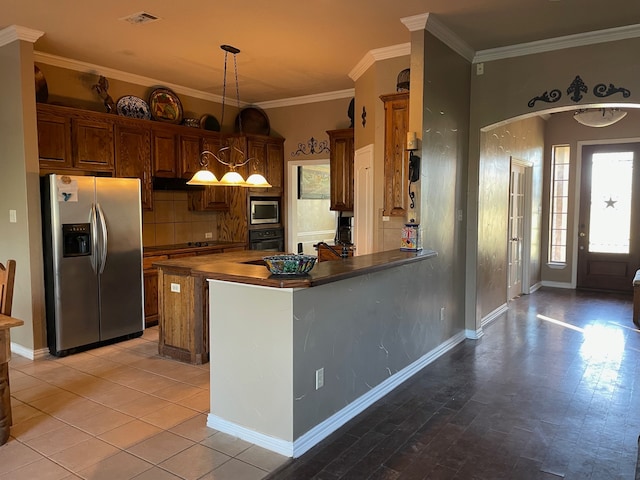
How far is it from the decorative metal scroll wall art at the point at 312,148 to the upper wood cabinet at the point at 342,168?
498mm

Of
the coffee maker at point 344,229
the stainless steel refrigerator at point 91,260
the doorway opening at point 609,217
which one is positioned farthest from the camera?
the doorway opening at point 609,217

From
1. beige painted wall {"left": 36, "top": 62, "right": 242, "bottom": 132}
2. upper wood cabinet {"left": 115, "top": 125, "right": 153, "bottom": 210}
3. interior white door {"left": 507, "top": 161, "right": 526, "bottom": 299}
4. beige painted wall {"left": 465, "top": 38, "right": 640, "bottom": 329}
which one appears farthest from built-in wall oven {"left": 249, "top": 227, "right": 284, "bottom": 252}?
interior white door {"left": 507, "top": 161, "right": 526, "bottom": 299}

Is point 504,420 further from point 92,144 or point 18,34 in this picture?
point 18,34

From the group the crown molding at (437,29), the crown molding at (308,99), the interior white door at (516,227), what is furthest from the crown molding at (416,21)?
the interior white door at (516,227)

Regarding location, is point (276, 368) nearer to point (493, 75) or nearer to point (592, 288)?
point (493, 75)

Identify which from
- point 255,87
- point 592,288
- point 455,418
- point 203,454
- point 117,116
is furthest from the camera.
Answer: point 592,288

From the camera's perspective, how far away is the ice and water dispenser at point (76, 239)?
4297 mm

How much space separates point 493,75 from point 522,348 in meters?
2.74

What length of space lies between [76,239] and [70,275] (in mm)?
342

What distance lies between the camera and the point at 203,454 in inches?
103

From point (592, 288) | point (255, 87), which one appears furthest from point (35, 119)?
point (592, 288)

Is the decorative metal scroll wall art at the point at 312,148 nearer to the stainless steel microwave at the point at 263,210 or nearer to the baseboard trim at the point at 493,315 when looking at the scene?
the stainless steel microwave at the point at 263,210

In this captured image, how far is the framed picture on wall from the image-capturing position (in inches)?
292

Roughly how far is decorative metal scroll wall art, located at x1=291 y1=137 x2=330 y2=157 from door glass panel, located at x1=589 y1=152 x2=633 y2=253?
4434mm
